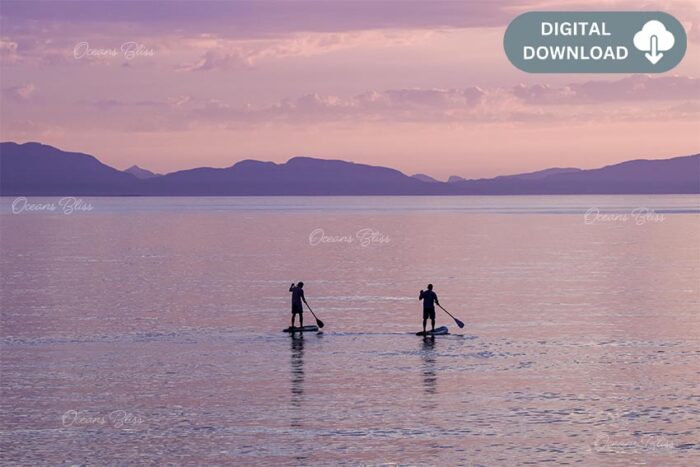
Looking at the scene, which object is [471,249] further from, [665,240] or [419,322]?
[419,322]

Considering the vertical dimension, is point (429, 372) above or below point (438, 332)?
below

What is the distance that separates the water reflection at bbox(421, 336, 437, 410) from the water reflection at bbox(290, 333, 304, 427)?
367 cm

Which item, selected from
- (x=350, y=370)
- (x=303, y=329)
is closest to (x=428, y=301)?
(x=303, y=329)

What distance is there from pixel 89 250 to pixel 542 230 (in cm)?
7945

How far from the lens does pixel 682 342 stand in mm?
43938

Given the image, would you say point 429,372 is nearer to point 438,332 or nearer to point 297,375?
point 297,375

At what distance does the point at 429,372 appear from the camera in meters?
36.8

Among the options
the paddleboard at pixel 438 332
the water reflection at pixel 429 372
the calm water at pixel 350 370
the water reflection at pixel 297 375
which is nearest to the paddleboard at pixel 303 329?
the water reflection at pixel 297 375

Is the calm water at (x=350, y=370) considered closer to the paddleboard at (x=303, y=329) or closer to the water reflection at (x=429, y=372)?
the water reflection at (x=429, y=372)

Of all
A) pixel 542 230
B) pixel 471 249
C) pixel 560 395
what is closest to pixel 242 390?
pixel 560 395

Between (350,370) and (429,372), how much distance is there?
2.66 meters

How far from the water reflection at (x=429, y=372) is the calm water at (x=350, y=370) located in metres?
0.10

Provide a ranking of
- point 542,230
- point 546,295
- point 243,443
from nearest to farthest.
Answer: point 243,443
point 546,295
point 542,230

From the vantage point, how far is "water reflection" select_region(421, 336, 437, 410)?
3181 cm
